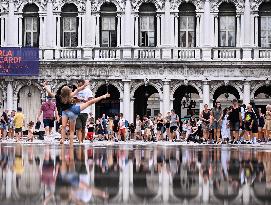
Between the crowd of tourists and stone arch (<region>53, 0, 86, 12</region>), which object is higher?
stone arch (<region>53, 0, 86, 12</region>)

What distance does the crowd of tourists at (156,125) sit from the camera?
63.0 feet

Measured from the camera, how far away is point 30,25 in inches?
1671

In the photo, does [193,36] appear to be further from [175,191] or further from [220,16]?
[175,191]

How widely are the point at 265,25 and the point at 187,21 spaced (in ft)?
15.3

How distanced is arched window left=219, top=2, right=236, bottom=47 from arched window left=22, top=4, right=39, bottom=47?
37.1 feet

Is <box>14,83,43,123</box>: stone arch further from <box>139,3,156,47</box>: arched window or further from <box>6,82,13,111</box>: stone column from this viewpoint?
<box>139,3,156,47</box>: arched window

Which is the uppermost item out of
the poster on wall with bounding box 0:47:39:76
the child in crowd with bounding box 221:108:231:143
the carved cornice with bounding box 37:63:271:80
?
the poster on wall with bounding box 0:47:39:76

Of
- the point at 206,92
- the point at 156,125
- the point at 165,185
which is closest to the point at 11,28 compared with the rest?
the point at 156,125

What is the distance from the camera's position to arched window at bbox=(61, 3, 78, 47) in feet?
138

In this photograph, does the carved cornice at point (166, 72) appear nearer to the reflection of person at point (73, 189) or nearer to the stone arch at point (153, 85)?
the stone arch at point (153, 85)

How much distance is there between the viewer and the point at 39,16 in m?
42.1

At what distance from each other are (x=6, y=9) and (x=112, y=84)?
26.9 feet

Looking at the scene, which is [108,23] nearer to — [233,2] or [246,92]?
[233,2]

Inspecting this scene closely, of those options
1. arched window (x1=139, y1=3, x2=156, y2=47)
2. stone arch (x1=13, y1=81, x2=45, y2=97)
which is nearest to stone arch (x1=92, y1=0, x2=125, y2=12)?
arched window (x1=139, y1=3, x2=156, y2=47)
